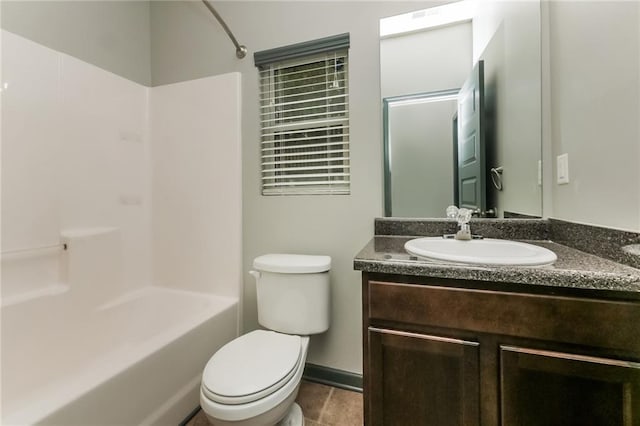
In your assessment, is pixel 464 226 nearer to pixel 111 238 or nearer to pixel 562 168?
pixel 562 168

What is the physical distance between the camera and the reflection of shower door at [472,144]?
1.35m

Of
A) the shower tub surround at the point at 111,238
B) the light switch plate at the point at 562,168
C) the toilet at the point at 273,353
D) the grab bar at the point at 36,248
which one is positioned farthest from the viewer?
the grab bar at the point at 36,248

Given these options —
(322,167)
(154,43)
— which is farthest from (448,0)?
(154,43)

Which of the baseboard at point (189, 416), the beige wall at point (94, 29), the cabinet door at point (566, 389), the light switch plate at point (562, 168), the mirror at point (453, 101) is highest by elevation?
the beige wall at point (94, 29)

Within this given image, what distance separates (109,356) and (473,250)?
1.56 m

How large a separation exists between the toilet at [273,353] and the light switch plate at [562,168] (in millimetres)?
1069

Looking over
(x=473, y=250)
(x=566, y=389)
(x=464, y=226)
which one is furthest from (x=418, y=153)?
Result: (x=566, y=389)

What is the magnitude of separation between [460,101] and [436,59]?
25 centimetres

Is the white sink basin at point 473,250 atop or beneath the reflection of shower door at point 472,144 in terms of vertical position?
beneath

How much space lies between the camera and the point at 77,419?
926 millimetres

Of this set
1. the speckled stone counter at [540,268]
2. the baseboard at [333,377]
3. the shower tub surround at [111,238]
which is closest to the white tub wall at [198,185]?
the shower tub surround at [111,238]

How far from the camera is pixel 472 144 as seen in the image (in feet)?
4.56

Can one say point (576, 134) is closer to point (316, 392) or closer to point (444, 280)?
point (444, 280)

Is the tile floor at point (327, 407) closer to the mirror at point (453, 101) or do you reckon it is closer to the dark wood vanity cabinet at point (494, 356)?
the dark wood vanity cabinet at point (494, 356)
